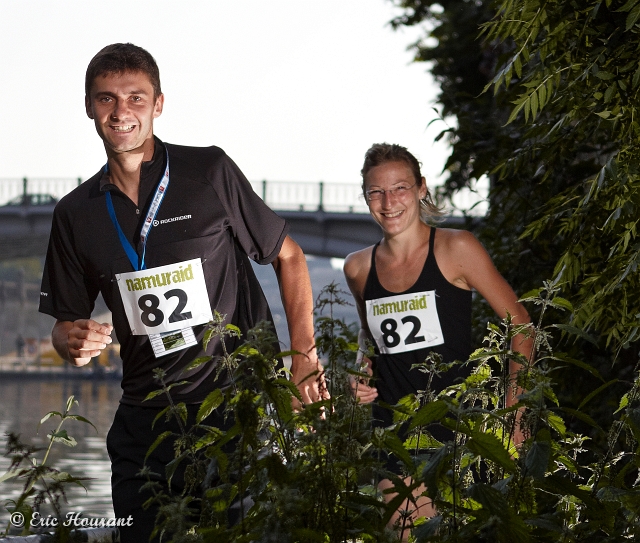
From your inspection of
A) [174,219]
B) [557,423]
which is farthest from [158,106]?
[557,423]

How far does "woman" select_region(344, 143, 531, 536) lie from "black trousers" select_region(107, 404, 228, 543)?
0.85 metres

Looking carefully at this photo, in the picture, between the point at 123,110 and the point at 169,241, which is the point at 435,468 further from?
the point at 123,110

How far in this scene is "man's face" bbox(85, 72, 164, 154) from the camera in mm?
3375

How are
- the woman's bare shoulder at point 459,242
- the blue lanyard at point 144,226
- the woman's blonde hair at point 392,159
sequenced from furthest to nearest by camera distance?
the woman's blonde hair at point 392,159
the woman's bare shoulder at point 459,242
the blue lanyard at point 144,226

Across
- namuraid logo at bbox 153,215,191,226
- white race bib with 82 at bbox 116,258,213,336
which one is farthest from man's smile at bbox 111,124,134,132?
white race bib with 82 at bbox 116,258,213,336

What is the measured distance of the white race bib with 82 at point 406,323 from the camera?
4023 millimetres

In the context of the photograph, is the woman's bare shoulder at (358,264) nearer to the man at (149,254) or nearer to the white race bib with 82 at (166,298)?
the man at (149,254)

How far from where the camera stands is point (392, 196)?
426 cm

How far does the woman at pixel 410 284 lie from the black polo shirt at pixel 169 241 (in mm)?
720

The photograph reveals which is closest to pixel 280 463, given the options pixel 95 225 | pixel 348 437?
pixel 348 437

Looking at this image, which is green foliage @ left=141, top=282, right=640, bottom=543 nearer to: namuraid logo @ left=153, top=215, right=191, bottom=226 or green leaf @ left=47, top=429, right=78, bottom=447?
green leaf @ left=47, top=429, right=78, bottom=447

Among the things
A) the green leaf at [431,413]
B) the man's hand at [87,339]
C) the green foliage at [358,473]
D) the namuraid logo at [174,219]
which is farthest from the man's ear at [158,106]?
the green leaf at [431,413]

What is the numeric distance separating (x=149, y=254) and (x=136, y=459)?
2.02 ft

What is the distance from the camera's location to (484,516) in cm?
160
